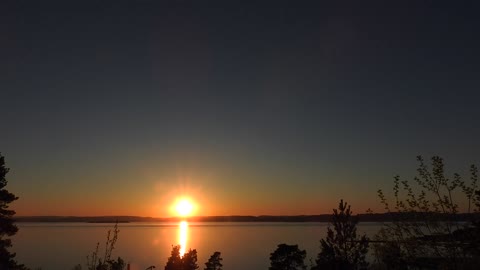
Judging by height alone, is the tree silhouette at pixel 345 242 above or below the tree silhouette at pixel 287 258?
above

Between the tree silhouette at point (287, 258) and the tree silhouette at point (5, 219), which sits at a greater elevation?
the tree silhouette at point (5, 219)

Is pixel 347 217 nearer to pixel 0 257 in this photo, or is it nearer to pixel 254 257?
pixel 0 257

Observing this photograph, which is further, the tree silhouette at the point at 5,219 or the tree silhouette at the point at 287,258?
the tree silhouette at the point at 287,258

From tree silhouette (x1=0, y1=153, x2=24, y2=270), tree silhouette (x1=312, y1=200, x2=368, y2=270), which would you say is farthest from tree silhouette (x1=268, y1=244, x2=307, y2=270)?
tree silhouette (x1=312, y1=200, x2=368, y2=270)

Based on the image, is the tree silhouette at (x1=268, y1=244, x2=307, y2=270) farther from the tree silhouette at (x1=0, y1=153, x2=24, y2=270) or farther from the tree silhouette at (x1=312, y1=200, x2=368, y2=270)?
the tree silhouette at (x1=312, y1=200, x2=368, y2=270)

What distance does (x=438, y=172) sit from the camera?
13844mm

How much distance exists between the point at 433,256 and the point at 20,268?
28.7 meters

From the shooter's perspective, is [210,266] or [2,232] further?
[210,266]

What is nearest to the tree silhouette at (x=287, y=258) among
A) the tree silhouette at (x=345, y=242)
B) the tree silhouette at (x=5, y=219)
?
the tree silhouette at (x=5, y=219)

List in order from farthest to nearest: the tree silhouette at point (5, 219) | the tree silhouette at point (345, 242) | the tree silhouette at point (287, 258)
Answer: the tree silhouette at point (287, 258) → the tree silhouette at point (5, 219) → the tree silhouette at point (345, 242)

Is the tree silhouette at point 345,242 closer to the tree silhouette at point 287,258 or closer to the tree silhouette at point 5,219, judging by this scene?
the tree silhouette at point 5,219

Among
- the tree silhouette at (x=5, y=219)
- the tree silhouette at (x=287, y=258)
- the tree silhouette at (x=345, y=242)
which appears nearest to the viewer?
the tree silhouette at (x=345, y=242)

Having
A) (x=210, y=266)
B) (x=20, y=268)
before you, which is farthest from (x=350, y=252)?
(x=210, y=266)

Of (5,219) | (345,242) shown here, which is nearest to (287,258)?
(5,219)
